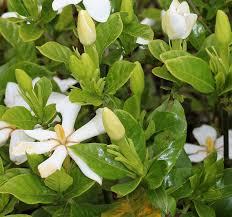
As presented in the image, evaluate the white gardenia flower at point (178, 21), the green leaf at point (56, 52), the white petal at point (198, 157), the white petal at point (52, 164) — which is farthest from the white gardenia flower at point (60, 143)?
the white petal at point (198, 157)

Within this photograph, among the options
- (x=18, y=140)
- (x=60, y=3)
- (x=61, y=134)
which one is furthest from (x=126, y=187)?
(x=60, y=3)

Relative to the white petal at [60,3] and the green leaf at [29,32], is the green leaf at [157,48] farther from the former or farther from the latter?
the green leaf at [29,32]

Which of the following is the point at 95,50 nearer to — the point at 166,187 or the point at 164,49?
the point at 164,49

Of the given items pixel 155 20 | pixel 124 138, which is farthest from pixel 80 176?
pixel 155 20

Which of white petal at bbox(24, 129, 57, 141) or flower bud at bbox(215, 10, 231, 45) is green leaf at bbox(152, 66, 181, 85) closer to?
flower bud at bbox(215, 10, 231, 45)

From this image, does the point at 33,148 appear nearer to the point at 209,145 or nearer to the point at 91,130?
the point at 91,130
